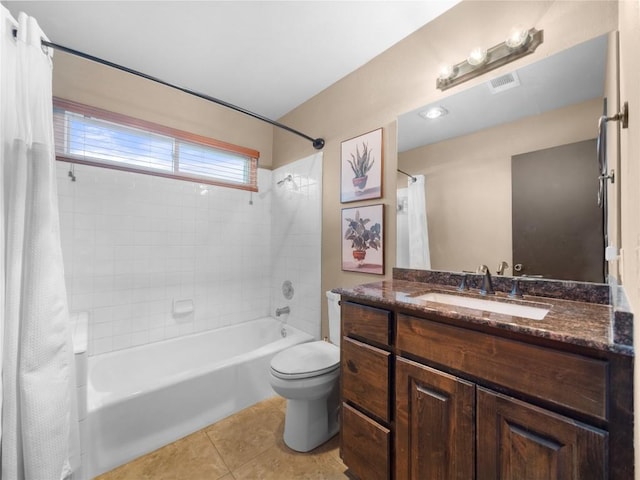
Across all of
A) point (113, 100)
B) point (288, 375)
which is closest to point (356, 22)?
point (113, 100)

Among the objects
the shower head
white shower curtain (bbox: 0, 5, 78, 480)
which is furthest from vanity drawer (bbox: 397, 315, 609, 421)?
the shower head

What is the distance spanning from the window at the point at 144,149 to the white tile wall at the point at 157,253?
8cm

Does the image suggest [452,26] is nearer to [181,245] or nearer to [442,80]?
[442,80]

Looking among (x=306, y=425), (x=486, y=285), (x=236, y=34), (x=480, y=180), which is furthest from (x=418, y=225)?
(x=236, y=34)

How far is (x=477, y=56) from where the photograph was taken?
137 cm

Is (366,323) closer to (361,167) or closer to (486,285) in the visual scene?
(486,285)

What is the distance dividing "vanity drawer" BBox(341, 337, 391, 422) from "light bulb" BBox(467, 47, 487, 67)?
1.47 m

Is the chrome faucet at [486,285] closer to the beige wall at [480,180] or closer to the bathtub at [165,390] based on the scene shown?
the beige wall at [480,180]

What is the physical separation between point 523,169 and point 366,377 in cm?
117

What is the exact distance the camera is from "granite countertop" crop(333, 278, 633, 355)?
66 cm

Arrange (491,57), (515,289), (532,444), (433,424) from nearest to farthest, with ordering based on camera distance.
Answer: (532,444), (433,424), (515,289), (491,57)

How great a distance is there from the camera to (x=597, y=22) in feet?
3.59

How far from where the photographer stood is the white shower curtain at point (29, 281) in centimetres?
100

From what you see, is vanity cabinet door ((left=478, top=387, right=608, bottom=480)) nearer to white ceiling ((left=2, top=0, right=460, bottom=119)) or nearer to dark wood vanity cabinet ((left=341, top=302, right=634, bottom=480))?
dark wood vanity cabinet ((left=341, top=302, right=634, bottom=480))
